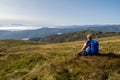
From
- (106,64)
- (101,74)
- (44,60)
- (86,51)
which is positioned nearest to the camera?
(101,74)

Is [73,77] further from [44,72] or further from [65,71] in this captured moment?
[44,72]

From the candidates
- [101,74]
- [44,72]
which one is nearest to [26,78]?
[44,72]

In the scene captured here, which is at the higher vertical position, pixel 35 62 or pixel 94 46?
pixel 94 46

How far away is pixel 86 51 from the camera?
87.6ft

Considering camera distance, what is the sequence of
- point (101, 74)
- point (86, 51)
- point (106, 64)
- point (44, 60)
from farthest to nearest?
point (44, 60) → point (86, 51) → point (106, 64) → point (101, 74)

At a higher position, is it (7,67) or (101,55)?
(101,55)

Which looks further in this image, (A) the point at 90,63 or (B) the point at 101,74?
(A) the point at 90,63

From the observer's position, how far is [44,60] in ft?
105

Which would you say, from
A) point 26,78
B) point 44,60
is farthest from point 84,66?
point 44,60

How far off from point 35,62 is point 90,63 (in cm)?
1044

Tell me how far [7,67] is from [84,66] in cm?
1373

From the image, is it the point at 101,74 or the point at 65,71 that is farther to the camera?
the point at 65,71

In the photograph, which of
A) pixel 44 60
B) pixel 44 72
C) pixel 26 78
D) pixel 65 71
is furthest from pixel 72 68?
pixel 44 60

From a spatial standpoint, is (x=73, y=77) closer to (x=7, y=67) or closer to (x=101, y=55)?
(x=101, y=55)
